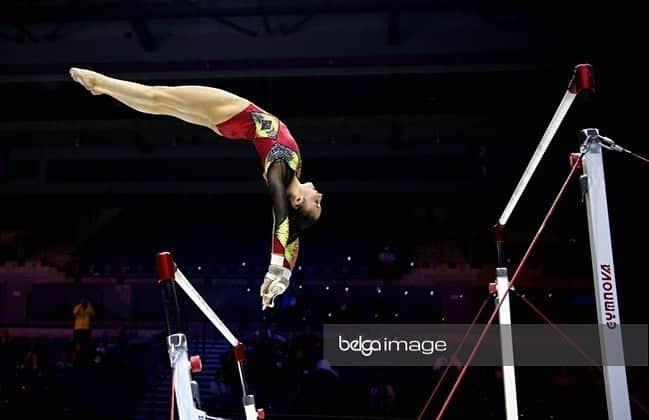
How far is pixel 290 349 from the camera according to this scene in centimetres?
911

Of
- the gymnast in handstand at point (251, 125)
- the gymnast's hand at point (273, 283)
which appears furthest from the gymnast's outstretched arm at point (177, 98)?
the gymnast's hand at point (273, 283)

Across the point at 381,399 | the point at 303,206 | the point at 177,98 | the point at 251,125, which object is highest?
the point at 177,98

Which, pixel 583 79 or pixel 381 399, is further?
pixel 381 399

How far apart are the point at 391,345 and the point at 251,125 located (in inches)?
237

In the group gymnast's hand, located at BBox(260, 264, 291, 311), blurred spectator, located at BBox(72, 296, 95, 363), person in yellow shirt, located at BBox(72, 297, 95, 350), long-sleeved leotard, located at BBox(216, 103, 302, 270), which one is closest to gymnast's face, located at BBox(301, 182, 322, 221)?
long-sleeved leotard, located at BBox(216, 103, 302, 270)

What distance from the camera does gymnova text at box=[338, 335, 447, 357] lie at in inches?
347

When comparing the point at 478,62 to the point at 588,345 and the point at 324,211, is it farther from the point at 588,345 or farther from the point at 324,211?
the point at 324,211

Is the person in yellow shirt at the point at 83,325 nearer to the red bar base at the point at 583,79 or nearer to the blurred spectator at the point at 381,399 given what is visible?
the blurred spectator at the point at 381,399

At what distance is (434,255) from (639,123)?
20.2 feet

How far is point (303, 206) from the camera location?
345 centimetres

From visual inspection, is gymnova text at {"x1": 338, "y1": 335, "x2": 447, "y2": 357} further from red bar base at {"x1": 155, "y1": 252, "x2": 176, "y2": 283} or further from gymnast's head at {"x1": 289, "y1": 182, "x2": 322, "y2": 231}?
red bar base at {"x1": 155, "y1": 252, "x2": 176, "y2": 283}

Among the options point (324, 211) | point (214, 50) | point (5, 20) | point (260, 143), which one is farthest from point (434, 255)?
point (260, 143)
